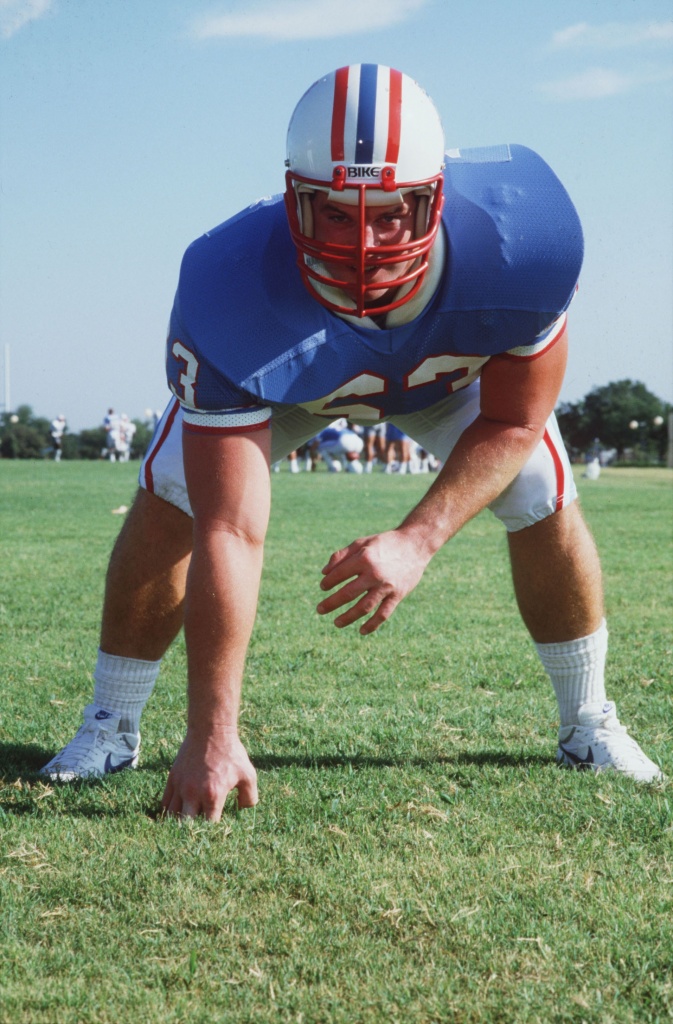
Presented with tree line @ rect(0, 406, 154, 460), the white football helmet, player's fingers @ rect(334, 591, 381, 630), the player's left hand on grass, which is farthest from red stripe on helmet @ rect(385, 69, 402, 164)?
tree line @ rect(0, 406, 154, 460)

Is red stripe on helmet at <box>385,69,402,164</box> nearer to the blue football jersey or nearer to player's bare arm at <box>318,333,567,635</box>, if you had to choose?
the blue football jersey

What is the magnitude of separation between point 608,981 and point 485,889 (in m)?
0.39

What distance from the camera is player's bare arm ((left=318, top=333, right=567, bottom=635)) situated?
94.0 inches

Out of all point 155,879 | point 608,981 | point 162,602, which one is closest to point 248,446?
point 162,602

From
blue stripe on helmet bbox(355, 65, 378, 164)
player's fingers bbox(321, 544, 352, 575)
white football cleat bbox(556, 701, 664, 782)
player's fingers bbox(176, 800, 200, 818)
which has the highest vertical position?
blue stripe on helmet bbox(355, 65, 378, 164)

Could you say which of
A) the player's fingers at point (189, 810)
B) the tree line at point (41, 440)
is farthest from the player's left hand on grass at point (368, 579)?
the tree line at point (41, 440)

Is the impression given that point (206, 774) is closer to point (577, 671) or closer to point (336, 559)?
point (336, 559)

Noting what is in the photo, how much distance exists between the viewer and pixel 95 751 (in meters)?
3.12

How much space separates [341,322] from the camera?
2723 mm

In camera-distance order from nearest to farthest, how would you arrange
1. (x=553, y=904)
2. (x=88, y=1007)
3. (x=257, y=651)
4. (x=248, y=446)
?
(x=88, y=1007) → (x=553, y=904) → (x=248, y=446) → (x=257, y=651)

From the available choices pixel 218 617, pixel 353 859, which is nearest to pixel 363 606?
pixel 218 617

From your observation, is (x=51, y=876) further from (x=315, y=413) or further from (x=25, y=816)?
(x=315, y=413)

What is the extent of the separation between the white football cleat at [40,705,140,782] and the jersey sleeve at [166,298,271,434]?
3.11ft

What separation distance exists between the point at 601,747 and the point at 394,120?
68.6 inches
